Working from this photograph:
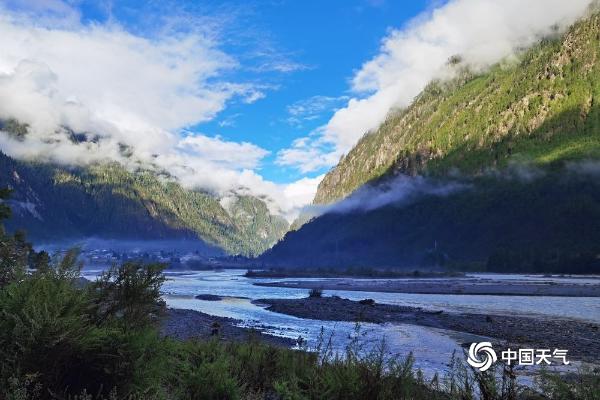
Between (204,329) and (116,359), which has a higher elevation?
(116,359)

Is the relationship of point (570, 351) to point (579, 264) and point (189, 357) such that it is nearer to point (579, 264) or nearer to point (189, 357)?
point (189, 357)

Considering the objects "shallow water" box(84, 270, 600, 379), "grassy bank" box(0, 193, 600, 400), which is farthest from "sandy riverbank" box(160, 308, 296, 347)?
"grassy bank" box(0, 193, 600, 400)

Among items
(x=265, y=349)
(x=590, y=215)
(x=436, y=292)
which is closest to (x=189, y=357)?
(x=265, y=349)

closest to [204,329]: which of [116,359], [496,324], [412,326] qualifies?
[412,326]

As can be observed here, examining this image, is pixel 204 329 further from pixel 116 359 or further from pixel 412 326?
pixel 116 359

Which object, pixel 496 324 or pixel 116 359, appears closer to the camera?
pixel 116 359

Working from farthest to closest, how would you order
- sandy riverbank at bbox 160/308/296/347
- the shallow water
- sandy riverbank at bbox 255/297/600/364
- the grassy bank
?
sandy riverbank at bbox 160/308/296/347 → sandy riverbank at bbox 255/297/600/364 → the shallow water → the grassy bank

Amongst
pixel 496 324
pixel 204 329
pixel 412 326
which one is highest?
pixel 496 324

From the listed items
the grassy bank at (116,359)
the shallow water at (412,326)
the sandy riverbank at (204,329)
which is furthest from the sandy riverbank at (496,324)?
the grassy bank at (116,359)

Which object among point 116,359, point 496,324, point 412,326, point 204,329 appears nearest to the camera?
point 116,359

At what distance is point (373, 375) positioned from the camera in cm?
878

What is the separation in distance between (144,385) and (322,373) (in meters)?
3.12

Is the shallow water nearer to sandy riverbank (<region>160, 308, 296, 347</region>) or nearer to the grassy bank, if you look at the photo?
sandy riverbank (<region>160, 308, 296, 347</region>)

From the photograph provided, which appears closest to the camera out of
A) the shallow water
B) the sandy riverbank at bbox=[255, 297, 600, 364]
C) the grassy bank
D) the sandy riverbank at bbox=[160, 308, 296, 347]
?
the grassy bank
